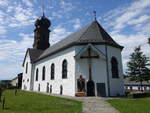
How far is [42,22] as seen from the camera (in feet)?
130

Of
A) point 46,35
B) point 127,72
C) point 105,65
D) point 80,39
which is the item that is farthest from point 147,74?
point 46,35

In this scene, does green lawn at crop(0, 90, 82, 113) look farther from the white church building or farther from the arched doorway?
the white church building

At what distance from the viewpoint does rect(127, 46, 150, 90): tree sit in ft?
105

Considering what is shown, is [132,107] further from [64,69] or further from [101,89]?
[64,69]

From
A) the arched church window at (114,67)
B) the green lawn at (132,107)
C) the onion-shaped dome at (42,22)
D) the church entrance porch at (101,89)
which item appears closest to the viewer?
the green lawn at (132,107)

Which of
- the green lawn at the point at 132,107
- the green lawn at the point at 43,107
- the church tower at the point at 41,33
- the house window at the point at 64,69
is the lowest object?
the green lawn at the point at 132,107

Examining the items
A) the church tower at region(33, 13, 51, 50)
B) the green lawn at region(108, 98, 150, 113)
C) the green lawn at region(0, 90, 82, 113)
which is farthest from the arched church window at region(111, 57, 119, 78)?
the church tower at region(33, 13, 51, 50)

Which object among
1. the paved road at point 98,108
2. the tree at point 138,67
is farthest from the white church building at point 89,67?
the tree at point 138,67

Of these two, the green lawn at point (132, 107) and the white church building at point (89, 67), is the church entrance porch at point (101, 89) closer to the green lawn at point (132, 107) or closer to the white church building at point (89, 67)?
the white church building at point (89, 67)

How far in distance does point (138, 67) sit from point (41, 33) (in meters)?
25.3

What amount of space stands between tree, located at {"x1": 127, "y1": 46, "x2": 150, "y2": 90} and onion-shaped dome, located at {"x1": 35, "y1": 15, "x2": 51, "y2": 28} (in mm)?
22841

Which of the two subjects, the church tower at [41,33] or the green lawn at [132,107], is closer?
the green lawn at [132,107]

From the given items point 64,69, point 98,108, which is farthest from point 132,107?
point 64,69

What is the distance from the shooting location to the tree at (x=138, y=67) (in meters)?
32.0
